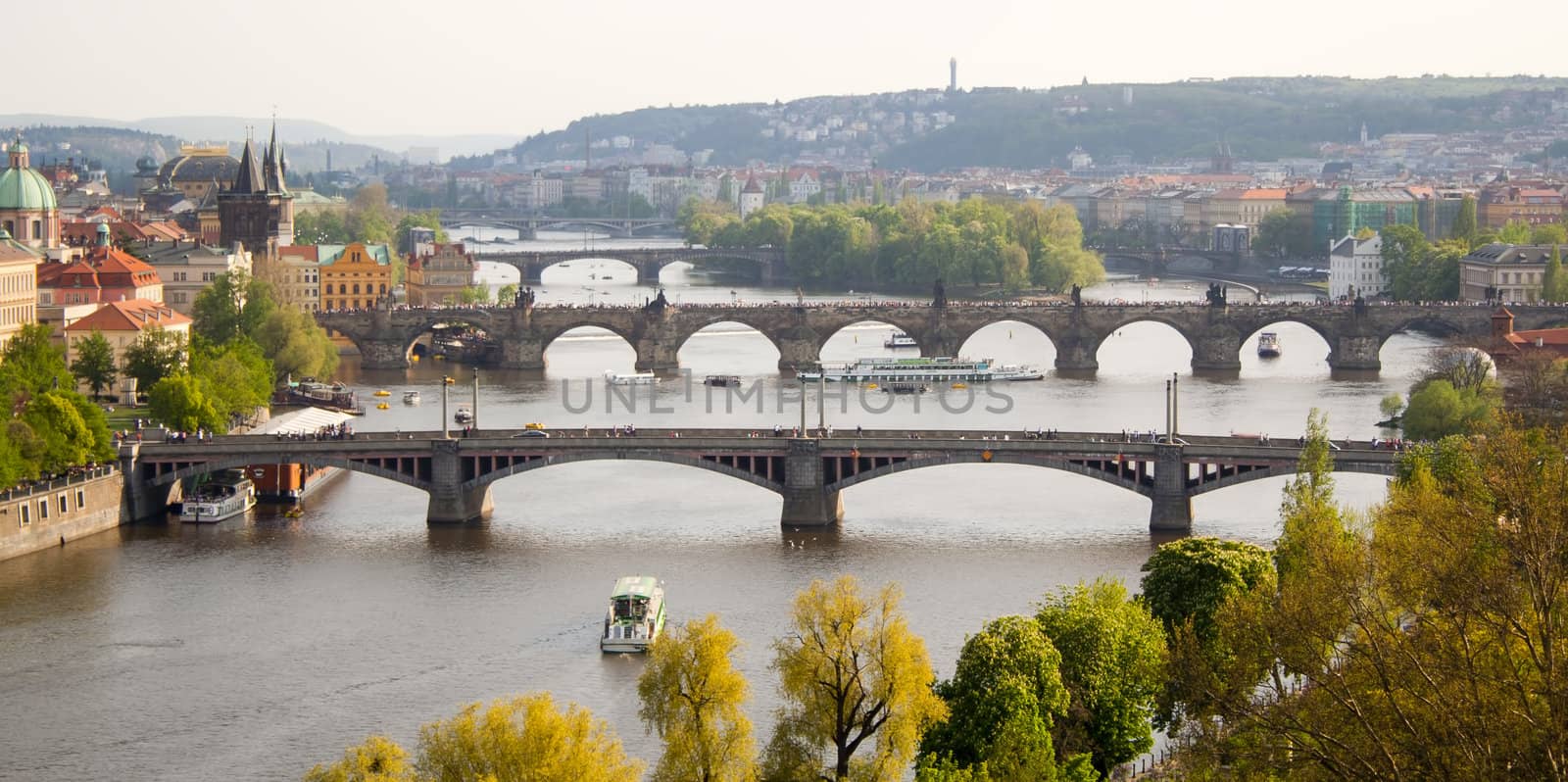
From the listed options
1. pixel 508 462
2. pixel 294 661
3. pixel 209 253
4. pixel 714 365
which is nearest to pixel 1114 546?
pixel 508 462

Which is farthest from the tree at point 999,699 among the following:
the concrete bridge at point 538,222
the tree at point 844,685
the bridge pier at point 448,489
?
the concrete bridge at point 538,222

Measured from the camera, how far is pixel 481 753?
2144 centimetres

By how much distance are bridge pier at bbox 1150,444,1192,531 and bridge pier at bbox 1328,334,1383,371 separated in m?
31.3

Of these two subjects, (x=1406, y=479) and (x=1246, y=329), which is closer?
(x=1406, y=479)

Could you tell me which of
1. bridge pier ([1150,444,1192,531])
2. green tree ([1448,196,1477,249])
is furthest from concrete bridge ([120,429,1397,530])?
green tree ([1448,196,1477,249])

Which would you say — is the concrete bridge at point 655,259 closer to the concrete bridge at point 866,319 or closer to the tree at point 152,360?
the concrete bridge at point 866,319

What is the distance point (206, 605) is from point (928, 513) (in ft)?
43.8

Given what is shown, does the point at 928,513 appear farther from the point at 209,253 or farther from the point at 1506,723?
the point at 209,253

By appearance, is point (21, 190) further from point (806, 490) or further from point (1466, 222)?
point (1466, 222)

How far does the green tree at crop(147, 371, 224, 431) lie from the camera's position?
48844mm

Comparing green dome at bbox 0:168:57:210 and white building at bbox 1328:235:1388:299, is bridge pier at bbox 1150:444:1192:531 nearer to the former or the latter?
green dome at bbox 0:168:57:210

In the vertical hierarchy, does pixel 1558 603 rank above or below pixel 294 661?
above

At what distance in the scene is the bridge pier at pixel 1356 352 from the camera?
72.1m

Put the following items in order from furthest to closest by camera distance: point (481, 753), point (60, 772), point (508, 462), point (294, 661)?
point (508, 462) → point (294, 661) → point (60, 772) → point (481, 753)
